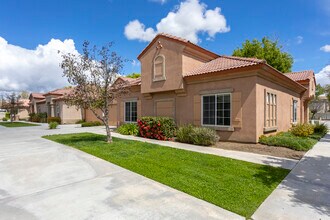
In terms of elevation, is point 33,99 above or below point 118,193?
above

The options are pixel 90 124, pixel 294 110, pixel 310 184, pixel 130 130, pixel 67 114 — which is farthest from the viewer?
pixel 67 114

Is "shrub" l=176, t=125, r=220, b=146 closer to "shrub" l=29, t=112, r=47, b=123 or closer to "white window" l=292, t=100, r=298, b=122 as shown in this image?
"white window" l=292, t=100, r=298, b=122

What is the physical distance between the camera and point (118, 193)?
14.2 feet

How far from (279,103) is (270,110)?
1.82 meters

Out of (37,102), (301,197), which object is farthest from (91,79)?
(37,102)

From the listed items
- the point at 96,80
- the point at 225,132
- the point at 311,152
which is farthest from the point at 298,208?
the point at 96,80

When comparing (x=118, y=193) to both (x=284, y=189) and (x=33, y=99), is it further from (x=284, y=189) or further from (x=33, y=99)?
(x=33, y=99)

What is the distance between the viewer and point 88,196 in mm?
4191

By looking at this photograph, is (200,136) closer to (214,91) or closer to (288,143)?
(214,91)

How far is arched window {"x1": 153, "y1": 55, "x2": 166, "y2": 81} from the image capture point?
508 inches

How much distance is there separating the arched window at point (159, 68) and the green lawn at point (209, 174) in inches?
241

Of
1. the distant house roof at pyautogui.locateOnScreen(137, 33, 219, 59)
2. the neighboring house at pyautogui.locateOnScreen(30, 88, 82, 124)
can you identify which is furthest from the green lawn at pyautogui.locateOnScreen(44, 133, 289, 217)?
the neighboring house at pyautogui.locateOnScreen(30, 88, 82, 124)

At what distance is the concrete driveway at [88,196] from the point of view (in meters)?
3.51

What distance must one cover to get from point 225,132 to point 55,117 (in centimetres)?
2479
